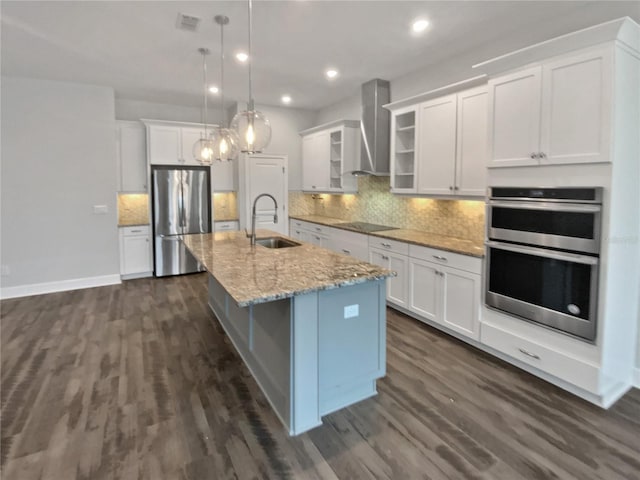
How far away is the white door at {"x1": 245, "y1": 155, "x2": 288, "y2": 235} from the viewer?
6.13 meters

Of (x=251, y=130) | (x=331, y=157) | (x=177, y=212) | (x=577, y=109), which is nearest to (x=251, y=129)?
(x=251, y=130)

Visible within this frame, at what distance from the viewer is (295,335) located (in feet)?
6.91

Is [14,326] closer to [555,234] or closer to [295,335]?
[295,335]

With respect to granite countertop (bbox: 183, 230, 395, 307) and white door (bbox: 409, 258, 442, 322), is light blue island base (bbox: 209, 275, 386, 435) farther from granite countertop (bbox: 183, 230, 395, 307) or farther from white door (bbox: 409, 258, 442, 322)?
white door (bbox: 409, 258, 442, 322)

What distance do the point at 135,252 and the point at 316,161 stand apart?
325 cm

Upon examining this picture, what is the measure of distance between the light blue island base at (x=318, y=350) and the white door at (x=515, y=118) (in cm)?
144

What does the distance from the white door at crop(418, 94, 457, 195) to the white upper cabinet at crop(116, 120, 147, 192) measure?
14.2 feet

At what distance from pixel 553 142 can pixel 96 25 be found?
382 centimetres

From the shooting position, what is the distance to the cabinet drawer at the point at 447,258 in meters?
3.15

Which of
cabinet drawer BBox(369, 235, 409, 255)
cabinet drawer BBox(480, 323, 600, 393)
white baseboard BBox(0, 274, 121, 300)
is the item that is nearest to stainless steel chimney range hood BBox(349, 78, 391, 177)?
cabinet drawer BBox(369, 235, 409, 255)

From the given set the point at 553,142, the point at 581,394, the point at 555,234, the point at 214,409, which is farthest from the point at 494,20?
the point at 214,409

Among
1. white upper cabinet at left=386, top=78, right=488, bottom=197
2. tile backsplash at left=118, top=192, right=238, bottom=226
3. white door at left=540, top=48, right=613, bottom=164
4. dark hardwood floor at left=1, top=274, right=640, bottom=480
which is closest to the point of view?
dark hardwood floor at left=1, top=274, right=640, bottom=480

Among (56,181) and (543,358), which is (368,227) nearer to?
(543,358)

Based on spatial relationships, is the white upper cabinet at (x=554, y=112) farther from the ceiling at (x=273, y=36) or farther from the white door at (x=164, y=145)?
the white door at (x=164, y=145)
